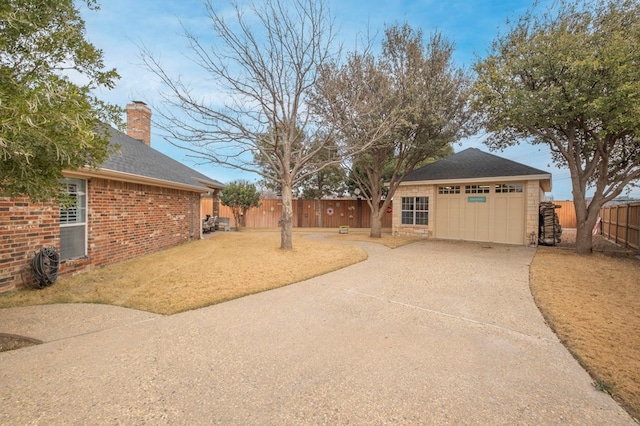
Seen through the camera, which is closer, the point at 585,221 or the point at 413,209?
the point at 585,221

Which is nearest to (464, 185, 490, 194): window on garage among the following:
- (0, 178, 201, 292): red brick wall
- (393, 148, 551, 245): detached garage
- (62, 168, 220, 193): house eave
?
(393, 148, 551, 245): detached garage

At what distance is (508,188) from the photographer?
12680 millimetres

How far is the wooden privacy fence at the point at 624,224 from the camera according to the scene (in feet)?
36.9

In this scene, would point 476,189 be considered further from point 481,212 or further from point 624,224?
point 624,224

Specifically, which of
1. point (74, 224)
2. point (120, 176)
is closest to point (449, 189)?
point (120, 176)

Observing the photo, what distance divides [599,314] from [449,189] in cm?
1026

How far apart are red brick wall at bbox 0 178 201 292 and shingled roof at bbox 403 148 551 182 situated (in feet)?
34.3

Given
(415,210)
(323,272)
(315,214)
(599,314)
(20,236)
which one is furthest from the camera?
(315,214)

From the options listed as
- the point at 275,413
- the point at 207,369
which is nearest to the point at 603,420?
the point at 275,413

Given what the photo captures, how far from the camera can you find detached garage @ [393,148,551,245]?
12.2 meters

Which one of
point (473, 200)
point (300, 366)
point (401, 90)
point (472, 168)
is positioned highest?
point (401, 90)

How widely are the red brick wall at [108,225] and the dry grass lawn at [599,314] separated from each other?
814 centimetres

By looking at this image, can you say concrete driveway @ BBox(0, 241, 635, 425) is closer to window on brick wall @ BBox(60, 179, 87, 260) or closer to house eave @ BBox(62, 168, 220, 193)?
window on brick wall @ BBox(60, 179, 87, 260)

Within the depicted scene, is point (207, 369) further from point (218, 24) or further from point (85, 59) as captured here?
point (218, 24)
